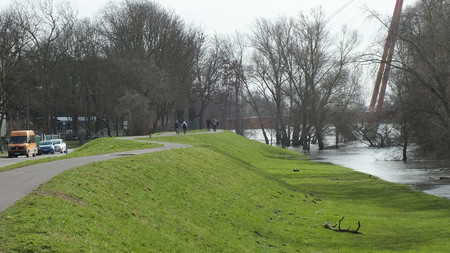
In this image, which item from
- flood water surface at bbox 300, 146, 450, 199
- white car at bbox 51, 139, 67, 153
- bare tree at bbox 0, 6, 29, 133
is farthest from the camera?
bare tree at bbox 0, 6, 29, 133

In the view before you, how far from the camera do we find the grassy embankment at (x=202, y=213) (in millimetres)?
11406

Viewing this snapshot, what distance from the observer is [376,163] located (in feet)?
188

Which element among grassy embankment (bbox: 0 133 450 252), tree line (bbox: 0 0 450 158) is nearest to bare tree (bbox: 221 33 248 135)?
tree line (bbox: 0 0 450 158)

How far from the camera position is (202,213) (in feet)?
60.8

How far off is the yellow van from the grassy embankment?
27652mm

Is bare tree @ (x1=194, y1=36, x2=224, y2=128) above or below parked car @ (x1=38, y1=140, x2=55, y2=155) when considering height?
above

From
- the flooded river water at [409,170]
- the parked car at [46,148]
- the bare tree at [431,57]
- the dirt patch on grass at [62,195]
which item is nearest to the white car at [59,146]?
the parked car at [46,148]

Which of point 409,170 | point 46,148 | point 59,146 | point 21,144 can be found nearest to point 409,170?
point 409,170

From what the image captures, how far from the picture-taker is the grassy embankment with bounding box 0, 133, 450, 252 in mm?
11406

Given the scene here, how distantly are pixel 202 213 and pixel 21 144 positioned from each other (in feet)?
140

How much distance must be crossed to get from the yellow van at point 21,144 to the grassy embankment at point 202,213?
2765cm

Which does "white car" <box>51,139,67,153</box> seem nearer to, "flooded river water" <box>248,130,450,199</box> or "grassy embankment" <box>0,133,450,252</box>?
"flooded river water" <box>248,130,450,199</box>

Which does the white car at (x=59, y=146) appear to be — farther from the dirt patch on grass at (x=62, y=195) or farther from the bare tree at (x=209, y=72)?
the dirt patch on grass at (x=62, y=195)

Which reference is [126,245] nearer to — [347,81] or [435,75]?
[435,75]
